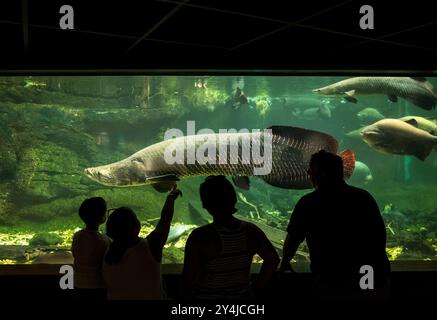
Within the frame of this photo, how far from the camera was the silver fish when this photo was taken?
4020mm

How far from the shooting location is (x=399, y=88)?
5422mm

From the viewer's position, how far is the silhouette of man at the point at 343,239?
7.53 feet

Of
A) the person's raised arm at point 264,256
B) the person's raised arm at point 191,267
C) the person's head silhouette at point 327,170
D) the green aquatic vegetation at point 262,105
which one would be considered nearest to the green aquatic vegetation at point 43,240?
the person's raised arm at point 191,267

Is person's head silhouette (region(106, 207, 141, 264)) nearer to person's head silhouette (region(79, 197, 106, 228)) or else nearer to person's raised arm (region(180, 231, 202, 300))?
person's raised arm (region(180, 231, 202, 300))

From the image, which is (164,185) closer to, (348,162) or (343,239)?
(348,162)

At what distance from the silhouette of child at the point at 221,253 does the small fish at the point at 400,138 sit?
4023 millimetres

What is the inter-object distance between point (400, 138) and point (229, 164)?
2736mm

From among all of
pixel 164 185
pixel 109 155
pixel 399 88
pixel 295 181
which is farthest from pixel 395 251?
pixel 109 155

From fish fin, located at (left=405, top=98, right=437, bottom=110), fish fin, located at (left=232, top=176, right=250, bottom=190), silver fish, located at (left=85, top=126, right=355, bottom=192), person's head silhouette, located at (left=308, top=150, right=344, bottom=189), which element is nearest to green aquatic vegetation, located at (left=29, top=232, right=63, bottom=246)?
silver fish, located at (left=85, top=126, right=355, bottom=192)

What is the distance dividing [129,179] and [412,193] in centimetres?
1901

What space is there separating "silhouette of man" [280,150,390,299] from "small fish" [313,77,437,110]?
364 centimetres

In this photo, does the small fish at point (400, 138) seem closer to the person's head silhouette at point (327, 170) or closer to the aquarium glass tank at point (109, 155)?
the aquarium glass tank at point (109, 155)
